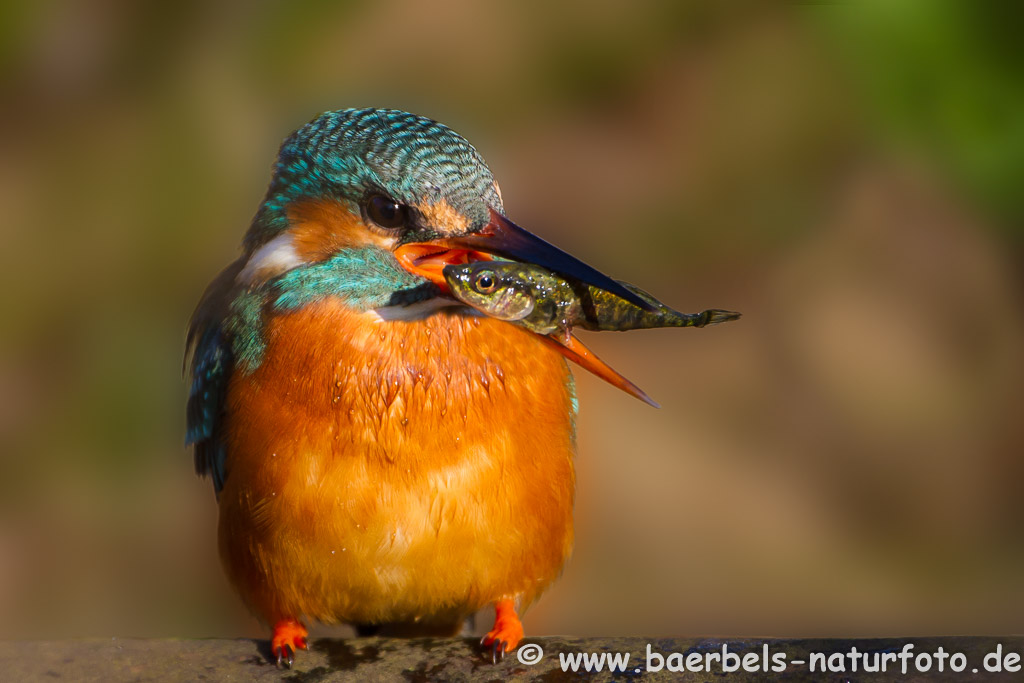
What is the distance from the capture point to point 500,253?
7.39 feet

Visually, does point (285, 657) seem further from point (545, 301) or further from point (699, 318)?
point (699, 318)

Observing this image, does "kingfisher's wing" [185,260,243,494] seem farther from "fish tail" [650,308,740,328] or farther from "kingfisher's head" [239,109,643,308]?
"fish tail" [650,308,740,328]

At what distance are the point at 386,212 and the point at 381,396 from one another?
365mm

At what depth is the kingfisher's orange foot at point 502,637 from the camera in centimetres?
239

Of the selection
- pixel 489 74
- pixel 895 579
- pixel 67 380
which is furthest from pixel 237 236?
pixel 895 579

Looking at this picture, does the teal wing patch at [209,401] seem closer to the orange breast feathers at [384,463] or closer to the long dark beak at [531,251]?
the orange breast feathers at [384,463]

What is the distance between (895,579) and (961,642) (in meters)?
2.29

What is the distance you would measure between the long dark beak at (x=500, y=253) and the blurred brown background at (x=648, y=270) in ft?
5.95

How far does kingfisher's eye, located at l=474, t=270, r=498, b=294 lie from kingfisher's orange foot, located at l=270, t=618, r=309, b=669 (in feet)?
2.79

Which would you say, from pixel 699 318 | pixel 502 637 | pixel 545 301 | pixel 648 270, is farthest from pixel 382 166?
pixel 648 270

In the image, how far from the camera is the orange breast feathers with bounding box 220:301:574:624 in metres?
2.33

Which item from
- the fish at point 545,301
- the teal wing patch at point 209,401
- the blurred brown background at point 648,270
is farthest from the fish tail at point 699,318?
the blurred brown background at point 648,270

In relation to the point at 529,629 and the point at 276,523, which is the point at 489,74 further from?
the point at 276,523

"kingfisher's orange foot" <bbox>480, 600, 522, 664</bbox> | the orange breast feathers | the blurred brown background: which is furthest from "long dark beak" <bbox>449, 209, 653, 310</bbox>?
the blurred brown background
